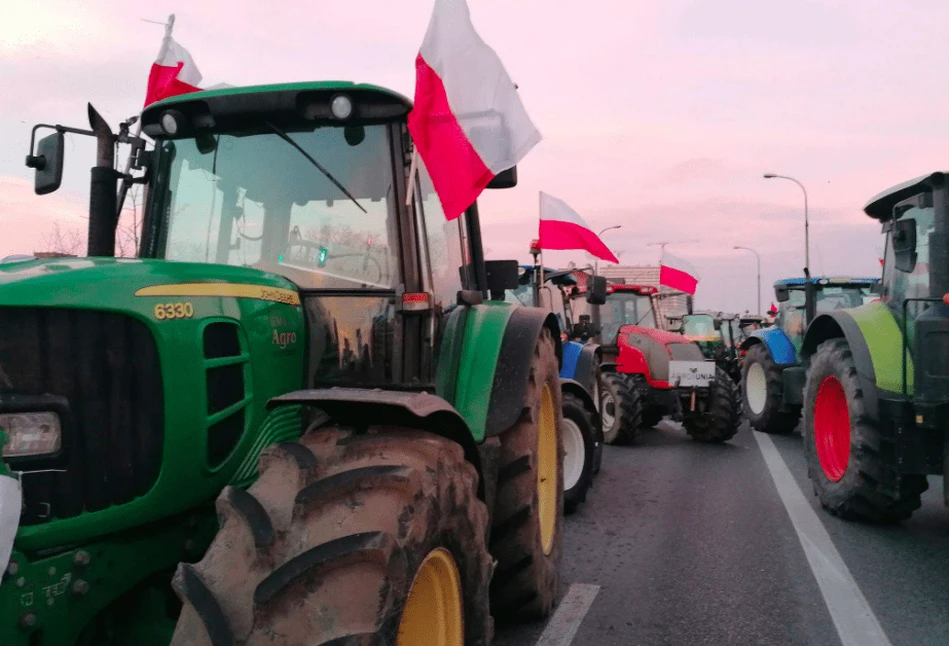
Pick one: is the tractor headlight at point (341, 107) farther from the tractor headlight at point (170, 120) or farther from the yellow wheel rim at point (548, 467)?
the yellow wheel rim at point (548, 467)

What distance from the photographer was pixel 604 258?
7969mm

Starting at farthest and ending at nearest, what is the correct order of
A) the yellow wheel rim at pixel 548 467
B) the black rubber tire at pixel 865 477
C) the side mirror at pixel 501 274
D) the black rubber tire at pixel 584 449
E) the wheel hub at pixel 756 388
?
the wheel hub at pixel 756 388, the black rubber tire at pixel 584 449, the black rubber tire at pixel 865 477, the side mirror at pixel 501 274, the yellow wheel rim at pixel 548 467

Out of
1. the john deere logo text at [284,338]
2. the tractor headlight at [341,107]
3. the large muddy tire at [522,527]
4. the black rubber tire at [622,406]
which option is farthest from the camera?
the black rubber tire at [622,406]

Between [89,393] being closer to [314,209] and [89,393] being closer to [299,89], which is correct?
[314,209]

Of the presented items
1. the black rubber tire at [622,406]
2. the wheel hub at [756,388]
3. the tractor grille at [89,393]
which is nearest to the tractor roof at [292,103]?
the tractor grille at [89,393]

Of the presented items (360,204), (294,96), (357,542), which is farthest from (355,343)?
(357,542)

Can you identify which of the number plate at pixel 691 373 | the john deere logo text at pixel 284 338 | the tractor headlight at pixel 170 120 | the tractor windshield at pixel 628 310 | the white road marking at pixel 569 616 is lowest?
the white road marking at pixel 569 616

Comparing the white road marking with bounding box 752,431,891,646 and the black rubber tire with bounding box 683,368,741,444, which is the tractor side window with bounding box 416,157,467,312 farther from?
the black rubber tire with bounding box 683,368,741,444

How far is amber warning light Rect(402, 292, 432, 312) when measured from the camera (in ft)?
11.4

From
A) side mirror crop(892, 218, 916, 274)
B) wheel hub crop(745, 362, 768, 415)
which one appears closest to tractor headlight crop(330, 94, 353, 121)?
side mirror crop(892, 218, 916, 274)

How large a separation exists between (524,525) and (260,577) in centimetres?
193

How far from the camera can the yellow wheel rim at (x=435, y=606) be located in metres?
2.65

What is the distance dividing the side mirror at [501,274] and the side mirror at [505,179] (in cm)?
65

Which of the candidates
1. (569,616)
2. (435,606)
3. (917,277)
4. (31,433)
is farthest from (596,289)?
(31,433)
